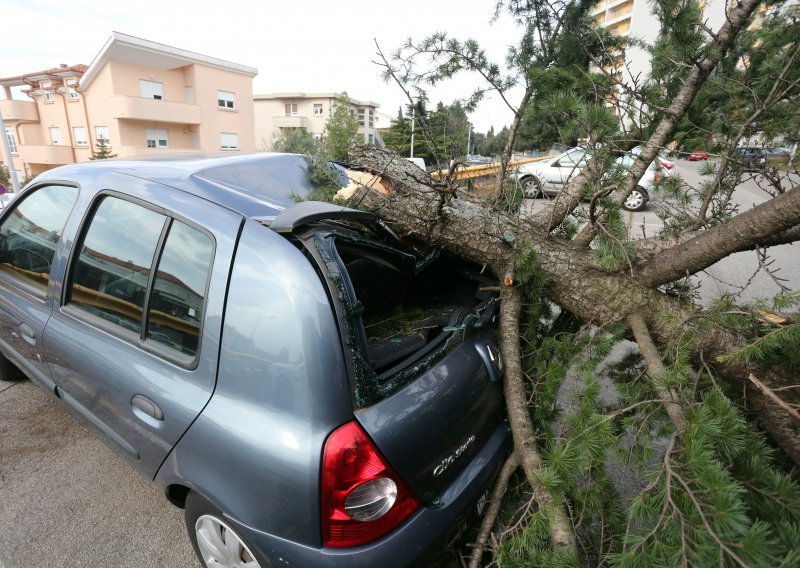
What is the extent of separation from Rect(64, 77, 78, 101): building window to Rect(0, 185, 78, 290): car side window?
3195 cm

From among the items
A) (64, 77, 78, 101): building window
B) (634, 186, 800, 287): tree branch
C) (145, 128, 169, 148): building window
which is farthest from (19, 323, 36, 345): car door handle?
(64, 77, 78, 101): building window

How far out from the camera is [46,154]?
1086 inches

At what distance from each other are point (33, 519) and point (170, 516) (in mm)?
663

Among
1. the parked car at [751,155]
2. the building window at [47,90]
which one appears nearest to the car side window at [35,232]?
the parked car at [751,155]

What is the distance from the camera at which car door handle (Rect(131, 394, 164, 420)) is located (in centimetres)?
156

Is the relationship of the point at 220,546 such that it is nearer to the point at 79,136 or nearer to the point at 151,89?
the point at 151,89

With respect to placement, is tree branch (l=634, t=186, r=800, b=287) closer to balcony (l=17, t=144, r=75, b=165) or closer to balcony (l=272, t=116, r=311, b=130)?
balcony (l=17, t=144, r=75, b=165)

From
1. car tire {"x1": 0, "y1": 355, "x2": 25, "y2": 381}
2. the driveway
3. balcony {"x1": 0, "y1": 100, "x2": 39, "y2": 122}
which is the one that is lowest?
the driveway

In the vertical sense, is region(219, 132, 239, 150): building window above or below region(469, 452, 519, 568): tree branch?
above

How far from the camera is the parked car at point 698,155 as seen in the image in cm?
229

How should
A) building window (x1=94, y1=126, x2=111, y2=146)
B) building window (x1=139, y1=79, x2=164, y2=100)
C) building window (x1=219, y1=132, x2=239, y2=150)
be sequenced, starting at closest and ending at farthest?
1. building window (x1=94, y1=126, x2=111, y2=146)
2. building window (x1=139, y1=79, x2=164, y2=100)
3. building window (x1=219, y1=132, x2=239, y2=150)

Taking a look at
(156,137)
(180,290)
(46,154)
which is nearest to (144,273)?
(180,290)

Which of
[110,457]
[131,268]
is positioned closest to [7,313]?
[110,457]

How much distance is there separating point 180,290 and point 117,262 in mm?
526
